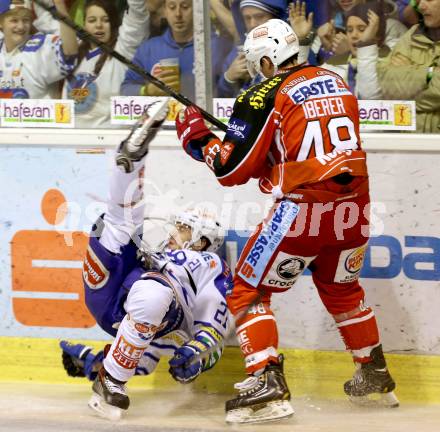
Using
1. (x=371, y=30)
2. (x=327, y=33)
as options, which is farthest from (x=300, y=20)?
(x=371, y=30)

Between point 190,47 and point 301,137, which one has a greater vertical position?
point 190,47

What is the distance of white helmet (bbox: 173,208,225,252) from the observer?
16.0 ft

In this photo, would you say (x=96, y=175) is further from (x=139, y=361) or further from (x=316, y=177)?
(x=316, y=177)

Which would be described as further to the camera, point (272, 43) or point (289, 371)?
point (289, 371)

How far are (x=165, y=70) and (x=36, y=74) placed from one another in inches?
28.0

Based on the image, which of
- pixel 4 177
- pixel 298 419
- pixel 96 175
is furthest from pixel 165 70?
pixel 298 419

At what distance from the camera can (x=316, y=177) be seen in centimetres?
410

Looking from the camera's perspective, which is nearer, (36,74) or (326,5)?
(326,5)

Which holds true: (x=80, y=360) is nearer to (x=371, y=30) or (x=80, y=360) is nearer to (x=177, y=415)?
(x=177, y=415)

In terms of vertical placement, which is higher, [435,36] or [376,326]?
[435,36]

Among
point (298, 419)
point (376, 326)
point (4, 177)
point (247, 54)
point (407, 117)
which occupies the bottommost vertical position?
point (298, 419)

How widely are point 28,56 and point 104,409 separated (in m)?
1.90

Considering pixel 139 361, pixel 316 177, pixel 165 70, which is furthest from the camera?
pixel 165 70

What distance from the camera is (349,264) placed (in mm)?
4348
